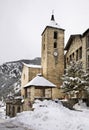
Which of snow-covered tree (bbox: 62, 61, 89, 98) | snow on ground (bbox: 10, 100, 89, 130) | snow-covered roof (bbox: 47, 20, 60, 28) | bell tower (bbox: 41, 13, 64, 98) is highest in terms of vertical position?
snow-covered roof (bbox: 47, 20, 60, 28)

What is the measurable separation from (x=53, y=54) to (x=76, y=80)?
47.9 feet

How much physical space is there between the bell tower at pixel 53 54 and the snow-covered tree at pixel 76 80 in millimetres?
10738

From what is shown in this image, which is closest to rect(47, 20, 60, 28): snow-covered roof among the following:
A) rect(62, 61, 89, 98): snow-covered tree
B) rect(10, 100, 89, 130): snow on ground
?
rect(62, 61, 89, 98): snow-covered tree

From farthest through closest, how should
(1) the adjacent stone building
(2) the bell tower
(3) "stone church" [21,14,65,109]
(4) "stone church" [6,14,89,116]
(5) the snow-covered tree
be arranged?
(2) the bell tower
(3) "stone church" [21,14,65,109]
(4) "stone church" [6,14,89,116]
(1) the adjacent stone building
(5) the snow-covered tree

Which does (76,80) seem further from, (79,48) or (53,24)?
(53,24)

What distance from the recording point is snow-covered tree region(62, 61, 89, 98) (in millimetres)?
34375

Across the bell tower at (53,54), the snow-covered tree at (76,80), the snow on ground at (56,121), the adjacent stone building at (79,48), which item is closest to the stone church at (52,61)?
the bell tower at (53,54)

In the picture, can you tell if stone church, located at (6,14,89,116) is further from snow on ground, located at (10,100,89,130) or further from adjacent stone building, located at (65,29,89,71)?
snow on ground, located at (10,100,89,130)

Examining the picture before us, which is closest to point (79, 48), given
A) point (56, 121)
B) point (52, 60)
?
point (52, 60)

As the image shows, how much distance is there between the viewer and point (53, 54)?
1905 inches

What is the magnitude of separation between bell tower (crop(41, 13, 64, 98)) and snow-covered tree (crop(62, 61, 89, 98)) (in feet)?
35.2

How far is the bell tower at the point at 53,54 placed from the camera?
46.9m

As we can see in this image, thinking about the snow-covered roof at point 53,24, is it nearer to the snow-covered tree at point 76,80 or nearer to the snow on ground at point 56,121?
the snow-covered tree at point 76,80

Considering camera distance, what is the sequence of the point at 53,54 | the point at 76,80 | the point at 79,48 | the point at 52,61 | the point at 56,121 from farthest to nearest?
the point at 53,54, the point at 52,61, the point at 79,48, the point at 76,80, the point at 56,121
